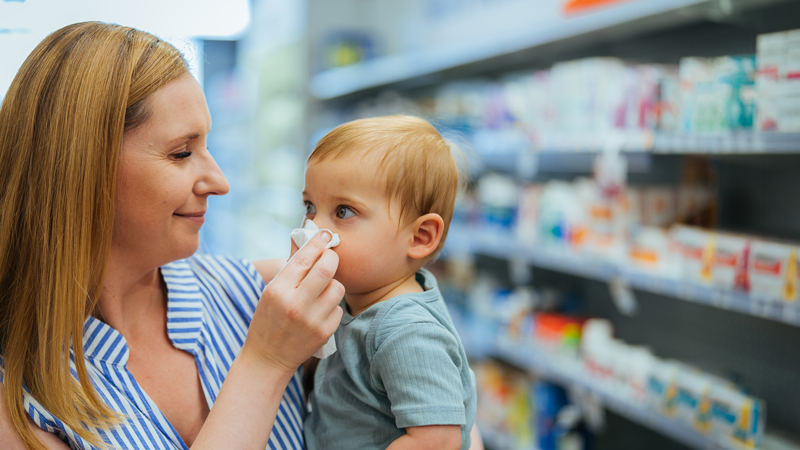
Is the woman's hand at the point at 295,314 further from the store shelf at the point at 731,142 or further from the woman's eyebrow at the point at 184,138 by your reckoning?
the store shelf at the point at 731,142

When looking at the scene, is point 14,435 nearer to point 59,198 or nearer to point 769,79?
point 59,198

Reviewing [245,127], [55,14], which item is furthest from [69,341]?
[245,127]

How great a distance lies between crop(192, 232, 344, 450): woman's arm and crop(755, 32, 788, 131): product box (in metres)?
1.43

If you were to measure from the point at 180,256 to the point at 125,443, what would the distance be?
12.4 inches

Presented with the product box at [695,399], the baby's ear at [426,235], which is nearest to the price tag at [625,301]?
the product box at [695,399]

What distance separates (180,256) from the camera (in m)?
1.02

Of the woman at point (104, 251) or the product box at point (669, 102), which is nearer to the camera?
the woman at point (104, 251)

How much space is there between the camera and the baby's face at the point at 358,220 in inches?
39.3

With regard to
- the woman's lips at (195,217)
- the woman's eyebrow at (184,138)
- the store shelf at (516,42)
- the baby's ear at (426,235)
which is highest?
the store shelf at (516,42)

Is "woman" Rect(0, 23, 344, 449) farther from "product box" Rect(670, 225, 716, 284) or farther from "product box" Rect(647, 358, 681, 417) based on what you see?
"product box" Rect(647, 358, 681, 417)

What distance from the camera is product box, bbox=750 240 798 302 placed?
1628mm

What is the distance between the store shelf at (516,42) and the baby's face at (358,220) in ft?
4.66

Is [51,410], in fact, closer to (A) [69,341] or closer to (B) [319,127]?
(A) [69,341]

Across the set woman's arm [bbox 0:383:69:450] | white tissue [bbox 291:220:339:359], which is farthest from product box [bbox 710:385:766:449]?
woman's arm [bbox 0:383:69:450]
